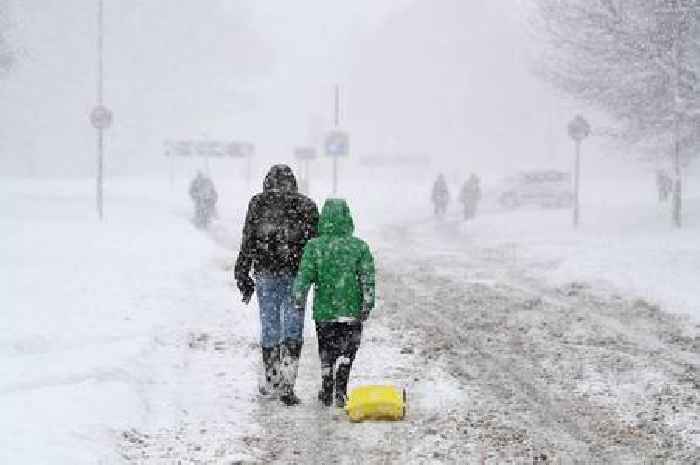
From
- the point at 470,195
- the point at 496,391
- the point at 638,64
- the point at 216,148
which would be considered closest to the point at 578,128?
the point at 638,64

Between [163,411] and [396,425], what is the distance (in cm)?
189

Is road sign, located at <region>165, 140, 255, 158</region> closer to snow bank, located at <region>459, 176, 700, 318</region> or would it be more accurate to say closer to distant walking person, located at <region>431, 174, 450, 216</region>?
distant walking person, located at <region>431, 174, 450, 216</region>

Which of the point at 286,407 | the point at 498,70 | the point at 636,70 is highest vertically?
the point at 498,70

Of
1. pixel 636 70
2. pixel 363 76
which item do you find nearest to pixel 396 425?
pixel 636 70

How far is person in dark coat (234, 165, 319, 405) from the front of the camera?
7359 millimetres

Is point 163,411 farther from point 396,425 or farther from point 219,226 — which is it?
point 219,226

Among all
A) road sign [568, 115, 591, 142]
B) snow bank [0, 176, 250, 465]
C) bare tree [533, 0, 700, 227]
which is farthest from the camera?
road sign [568, 115, 591, 142]

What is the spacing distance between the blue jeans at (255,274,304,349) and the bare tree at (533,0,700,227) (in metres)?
13.9

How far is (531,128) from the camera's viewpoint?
69.4m

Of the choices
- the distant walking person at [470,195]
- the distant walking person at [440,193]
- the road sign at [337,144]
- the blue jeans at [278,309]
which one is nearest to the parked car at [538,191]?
the distant walking person at [470,195]

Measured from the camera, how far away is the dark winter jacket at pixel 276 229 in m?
7.36

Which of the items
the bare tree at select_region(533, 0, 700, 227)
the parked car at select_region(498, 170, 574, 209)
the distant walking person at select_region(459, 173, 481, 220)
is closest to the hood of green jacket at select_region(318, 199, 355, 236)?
the bare tree at select_region(533, 0, 700, 227)

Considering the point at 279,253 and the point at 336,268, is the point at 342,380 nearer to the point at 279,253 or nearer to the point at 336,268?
the point at 336,268

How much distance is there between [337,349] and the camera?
7246 mm
